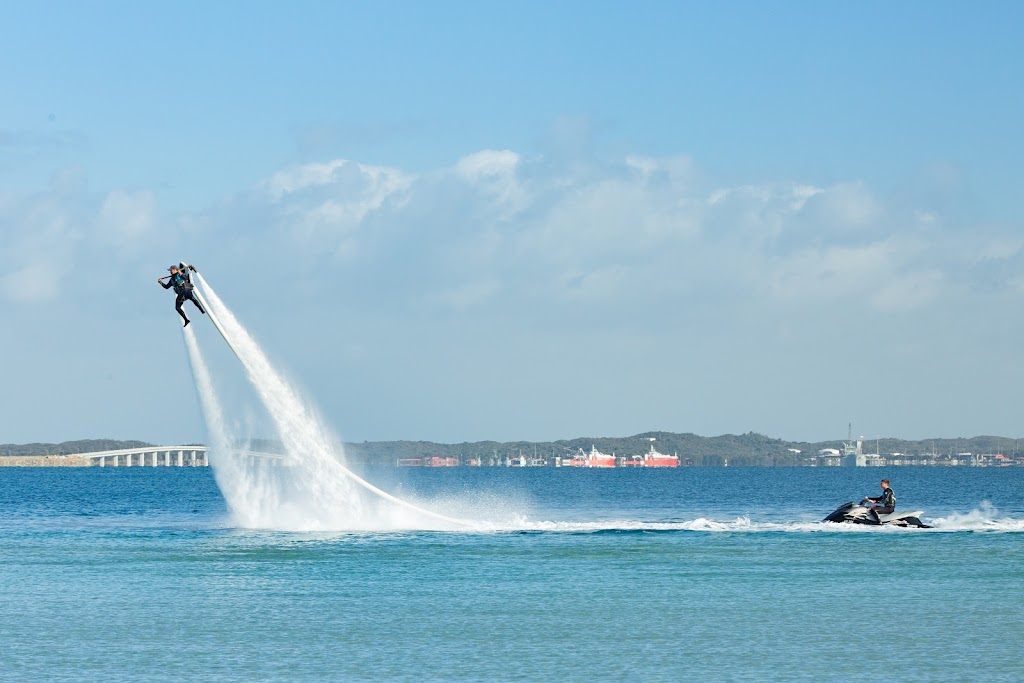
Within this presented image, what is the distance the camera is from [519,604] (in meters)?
31.4

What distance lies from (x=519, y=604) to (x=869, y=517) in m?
27.4

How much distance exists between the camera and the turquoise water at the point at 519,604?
23234mm

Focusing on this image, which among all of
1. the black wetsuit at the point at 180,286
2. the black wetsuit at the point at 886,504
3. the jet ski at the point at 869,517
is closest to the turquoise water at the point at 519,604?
the jet ski at the point at 869,517

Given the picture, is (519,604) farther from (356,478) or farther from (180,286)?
(356,478)

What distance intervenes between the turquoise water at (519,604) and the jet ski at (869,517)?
82cm

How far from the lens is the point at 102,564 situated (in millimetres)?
41406

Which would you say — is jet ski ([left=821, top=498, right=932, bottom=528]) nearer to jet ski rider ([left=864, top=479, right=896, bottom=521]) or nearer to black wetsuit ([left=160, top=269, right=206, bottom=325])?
jet ski rider ([left=864, top=479, right=896, bottom=521])

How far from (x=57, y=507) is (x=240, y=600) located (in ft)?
199

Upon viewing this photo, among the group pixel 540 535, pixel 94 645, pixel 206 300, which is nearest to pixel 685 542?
pixel 540 535

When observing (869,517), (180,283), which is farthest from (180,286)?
(869,517)

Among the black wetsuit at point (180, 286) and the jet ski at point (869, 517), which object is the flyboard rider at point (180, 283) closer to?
the black wetsuit at point (180, 286)

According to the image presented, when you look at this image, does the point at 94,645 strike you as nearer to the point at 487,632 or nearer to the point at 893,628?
the point at 487,632

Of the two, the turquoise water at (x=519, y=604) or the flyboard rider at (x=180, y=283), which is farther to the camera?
the flyboard rider at (x=180, y=283)

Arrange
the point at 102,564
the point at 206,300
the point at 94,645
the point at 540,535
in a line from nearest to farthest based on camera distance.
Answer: the point at 94,645 → the point at 102,564 → the point at 206,300 → the point at 540,535
